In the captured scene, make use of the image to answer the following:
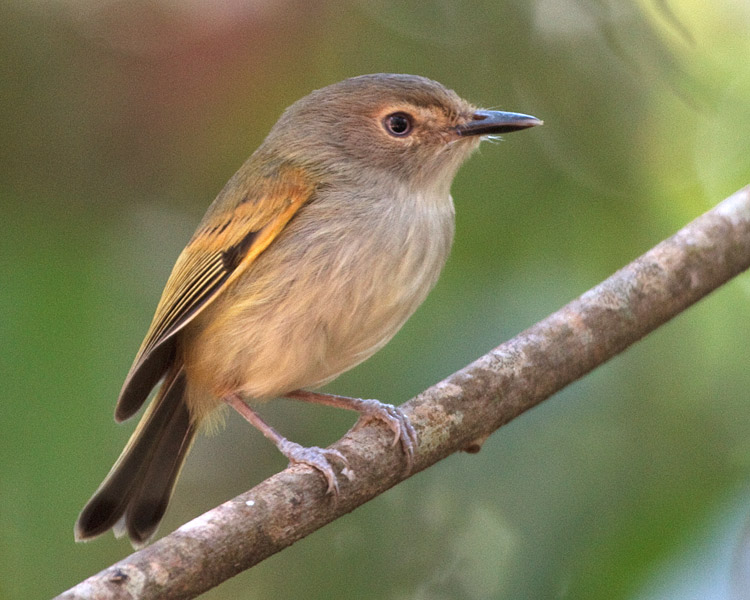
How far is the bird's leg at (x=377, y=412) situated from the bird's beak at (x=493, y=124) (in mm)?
983

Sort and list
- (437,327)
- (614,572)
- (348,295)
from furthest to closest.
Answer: (437,327) → (348,295) → (614,572)

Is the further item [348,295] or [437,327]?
[437,327]

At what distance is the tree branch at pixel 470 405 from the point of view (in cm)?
203

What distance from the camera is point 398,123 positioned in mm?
3271

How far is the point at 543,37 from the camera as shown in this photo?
3504 mm

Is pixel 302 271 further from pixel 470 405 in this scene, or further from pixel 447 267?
pixel 470 405

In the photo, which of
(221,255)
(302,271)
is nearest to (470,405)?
(302,271)

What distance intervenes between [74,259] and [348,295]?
80 cm

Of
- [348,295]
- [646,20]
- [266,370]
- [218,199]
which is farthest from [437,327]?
[646,20]

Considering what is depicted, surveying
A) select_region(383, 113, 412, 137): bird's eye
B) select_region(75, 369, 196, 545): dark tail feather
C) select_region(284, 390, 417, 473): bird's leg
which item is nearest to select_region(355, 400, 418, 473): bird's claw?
select_region(284, 390, 417, 473): bird's leg

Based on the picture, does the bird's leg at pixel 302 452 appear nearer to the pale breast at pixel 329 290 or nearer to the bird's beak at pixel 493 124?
the pale breast at pixel 329 290

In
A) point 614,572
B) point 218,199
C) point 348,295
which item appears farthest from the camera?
point 218,199

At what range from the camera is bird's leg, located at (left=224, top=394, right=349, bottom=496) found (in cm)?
240

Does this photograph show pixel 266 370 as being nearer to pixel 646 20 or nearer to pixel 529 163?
pixel 529 163
